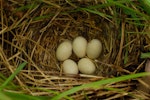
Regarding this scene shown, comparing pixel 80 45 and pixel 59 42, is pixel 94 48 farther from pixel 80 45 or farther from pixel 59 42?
pixel 59 42

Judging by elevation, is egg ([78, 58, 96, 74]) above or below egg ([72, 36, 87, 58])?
below

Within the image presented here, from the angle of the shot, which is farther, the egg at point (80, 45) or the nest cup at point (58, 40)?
the egg at point (80, 45)

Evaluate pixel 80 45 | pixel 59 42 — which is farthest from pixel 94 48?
pixel 59 42

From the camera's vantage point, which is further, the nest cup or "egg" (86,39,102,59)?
"egg" (86,39,102,59)

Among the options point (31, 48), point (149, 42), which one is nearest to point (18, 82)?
point (31, 48)

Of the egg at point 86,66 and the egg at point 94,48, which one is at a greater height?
the egg at point 94,48
